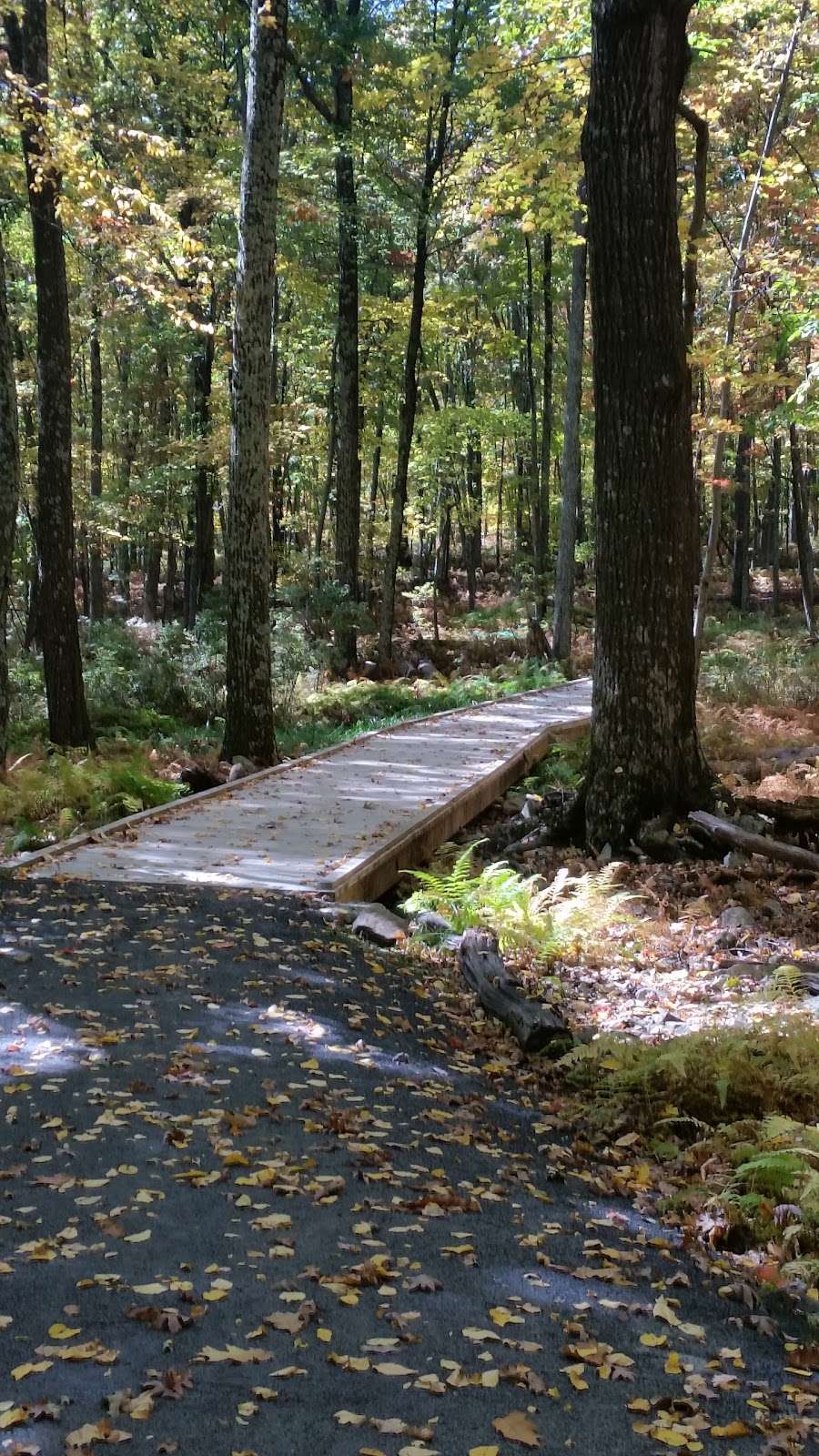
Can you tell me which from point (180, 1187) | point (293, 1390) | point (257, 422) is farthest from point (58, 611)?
point (293, 1390)

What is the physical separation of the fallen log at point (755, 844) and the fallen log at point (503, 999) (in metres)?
2.11

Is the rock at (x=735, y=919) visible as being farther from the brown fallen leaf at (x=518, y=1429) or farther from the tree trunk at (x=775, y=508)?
the tree trunk at (x=775, y=508)

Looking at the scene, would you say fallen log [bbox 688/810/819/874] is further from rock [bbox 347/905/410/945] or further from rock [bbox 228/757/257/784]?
rock [bbox 228/757/257/784]

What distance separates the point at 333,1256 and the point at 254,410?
9.45m

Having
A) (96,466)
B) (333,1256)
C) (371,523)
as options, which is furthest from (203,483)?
(333,1256)

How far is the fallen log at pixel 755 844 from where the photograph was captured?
7.13 metres

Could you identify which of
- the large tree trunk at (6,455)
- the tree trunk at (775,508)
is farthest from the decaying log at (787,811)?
the tree trunk at (775,508)

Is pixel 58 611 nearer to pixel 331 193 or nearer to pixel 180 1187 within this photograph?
pixel 180 1187

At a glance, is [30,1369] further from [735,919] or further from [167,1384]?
[735,919]

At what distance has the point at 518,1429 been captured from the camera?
7.47 ft

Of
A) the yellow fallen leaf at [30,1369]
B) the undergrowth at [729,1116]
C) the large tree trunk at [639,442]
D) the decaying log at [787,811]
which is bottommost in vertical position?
the undergrowth at [729,1116]

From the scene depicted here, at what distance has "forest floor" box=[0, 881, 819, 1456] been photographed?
230 cm

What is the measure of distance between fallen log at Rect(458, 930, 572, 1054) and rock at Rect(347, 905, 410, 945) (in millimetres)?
468

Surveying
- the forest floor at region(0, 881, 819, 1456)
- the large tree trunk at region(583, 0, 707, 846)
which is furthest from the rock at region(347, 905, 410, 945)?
the large tree trunk at region(583, 0, 707, 846)
